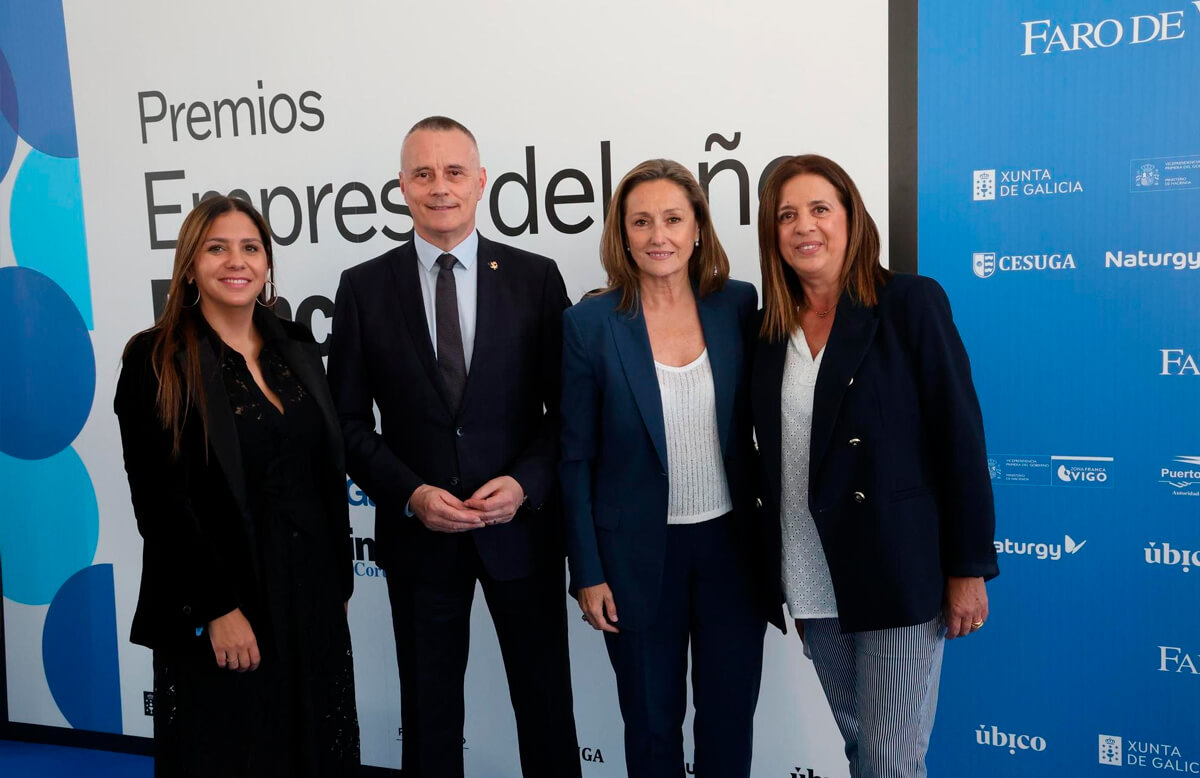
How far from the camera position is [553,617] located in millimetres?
2408

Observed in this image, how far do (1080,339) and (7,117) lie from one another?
390cm

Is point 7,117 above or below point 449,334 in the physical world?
above

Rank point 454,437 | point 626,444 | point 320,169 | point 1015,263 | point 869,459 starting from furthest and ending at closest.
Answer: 1. point 320,169
2. point 1015,263
3. point 454,437
4. point 626,444
5. point 869,459

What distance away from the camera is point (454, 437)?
2291 millimetres

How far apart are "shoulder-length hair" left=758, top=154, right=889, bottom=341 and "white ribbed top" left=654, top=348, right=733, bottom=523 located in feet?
0.68

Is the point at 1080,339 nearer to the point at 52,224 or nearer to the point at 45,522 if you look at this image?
the point at 52,224

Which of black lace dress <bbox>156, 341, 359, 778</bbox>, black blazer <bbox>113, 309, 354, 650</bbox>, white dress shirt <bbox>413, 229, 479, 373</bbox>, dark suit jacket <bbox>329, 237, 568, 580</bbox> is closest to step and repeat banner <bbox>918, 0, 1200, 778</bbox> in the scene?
dark suit jacket <bbox>329, 237, 568, 580</bbox>

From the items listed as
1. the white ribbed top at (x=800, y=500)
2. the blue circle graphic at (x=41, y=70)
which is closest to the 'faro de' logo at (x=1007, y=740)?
the white ribbed top at (x=800, y=500)

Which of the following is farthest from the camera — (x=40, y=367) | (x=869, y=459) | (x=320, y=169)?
(x=40, y=367)

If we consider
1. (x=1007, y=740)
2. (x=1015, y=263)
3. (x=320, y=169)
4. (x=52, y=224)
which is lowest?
(x=1007, y=740)

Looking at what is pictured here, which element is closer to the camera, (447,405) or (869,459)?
(869,459)

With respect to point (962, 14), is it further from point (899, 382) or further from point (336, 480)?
point (336, 480)

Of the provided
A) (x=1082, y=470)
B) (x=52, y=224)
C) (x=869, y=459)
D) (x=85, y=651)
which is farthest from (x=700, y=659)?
(x=52, y=224)

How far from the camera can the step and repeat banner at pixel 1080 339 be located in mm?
2387
